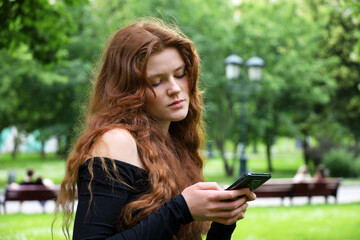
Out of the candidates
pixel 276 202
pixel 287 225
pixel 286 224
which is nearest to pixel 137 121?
pixel 287 225

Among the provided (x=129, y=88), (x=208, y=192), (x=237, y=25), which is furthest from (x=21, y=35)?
(x=237, y=25)

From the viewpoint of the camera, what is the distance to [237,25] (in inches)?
859

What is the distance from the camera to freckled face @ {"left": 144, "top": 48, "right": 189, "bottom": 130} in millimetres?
1839

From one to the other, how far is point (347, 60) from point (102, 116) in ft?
87.1

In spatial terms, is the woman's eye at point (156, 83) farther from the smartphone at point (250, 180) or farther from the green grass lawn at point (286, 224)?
the green grass lawn at point (286, 224)

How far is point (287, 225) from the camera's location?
8.70m

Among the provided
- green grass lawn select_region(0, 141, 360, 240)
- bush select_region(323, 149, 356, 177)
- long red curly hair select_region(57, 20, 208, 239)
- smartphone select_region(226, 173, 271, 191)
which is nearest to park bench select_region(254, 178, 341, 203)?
green grass lawn select_region(0, 141, 360, 240)

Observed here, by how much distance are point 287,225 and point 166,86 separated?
747 cm

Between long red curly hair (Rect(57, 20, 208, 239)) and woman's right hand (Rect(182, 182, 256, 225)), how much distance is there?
0.18 m

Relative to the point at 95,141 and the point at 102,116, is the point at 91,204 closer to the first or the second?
the point at 95,141

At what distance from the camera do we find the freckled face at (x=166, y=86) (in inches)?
72.4

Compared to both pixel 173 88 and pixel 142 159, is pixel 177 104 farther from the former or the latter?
pixel 142 159

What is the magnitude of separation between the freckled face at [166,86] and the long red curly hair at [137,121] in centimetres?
3

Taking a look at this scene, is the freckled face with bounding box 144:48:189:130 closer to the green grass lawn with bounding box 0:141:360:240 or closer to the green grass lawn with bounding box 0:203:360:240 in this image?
the green grass lawn with bounding box 0:141:360:240
